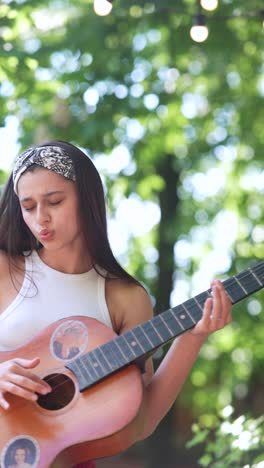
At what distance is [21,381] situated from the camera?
2.14 m

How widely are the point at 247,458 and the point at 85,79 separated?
389 centimetres

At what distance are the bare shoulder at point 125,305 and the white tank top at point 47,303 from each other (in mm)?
24

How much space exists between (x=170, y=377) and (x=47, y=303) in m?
0.41

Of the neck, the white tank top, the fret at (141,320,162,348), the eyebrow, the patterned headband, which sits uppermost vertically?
the patterned headband

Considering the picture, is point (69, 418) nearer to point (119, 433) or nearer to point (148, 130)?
point (119, 433)

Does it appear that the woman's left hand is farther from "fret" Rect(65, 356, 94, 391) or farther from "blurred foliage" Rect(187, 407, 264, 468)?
"blurred foliage" Rect(187, 407, 264, 468)

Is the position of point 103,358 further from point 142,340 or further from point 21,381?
point 21,381

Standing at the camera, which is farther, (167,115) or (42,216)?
(167,115)

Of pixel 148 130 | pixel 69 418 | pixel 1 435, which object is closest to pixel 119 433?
pixel 69 418

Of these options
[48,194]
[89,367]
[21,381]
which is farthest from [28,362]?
[48,194]

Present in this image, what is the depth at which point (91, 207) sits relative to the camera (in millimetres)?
2400

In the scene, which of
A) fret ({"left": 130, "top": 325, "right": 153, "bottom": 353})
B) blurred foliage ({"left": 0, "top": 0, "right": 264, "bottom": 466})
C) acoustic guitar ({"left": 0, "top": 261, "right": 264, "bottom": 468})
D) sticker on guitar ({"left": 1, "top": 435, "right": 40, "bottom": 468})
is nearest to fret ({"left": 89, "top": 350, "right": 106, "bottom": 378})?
acoustic guitar ({"left": 0, "top": 261, "right": 264, "bottom": 468})

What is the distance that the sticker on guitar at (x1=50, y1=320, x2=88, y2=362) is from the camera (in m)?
2.25

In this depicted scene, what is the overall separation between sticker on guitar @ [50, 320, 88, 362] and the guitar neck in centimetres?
6
